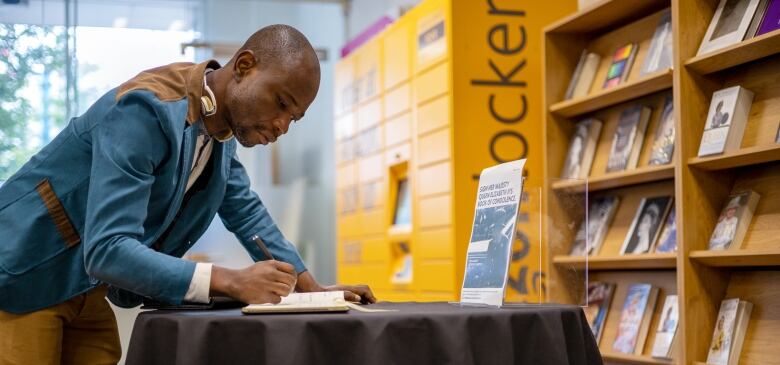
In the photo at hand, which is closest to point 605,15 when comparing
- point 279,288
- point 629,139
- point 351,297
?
point 629,139

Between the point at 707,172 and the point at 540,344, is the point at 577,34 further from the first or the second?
the point at 540,344

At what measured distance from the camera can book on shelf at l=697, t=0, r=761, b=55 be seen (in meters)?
3.30

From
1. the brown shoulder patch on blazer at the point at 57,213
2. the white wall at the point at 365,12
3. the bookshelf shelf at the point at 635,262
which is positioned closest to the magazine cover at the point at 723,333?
the bookshelf shelf at the point at 635,262

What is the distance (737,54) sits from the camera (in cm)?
324

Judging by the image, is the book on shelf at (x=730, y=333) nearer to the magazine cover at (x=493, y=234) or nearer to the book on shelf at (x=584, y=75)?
the book on shelf at (x=584, y=75)

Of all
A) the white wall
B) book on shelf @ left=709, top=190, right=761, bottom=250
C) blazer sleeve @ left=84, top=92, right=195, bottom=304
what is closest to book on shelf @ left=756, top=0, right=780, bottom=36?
book on shelf @ left=709, top=190, right=761, bottom=250

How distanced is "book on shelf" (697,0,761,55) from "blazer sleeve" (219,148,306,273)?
6.16 feet

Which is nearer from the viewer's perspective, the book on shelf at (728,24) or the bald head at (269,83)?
the bald head at (269,83)

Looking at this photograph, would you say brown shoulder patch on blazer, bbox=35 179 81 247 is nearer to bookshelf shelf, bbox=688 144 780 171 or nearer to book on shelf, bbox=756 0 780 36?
bookshelf shelf, bbox=688 144 780 171

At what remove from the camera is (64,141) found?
1862 mm

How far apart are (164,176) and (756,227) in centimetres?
233

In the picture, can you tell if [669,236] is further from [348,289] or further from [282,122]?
[282,122]

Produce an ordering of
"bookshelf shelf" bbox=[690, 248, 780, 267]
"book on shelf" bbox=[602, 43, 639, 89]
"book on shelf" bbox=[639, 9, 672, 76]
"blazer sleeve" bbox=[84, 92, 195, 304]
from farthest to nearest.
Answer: "book on shelf" bbox=[602, 43, 639, 89] < "book on shelf" bbox=[639, 9, 672, 76] < "bookshelf shelf" bbox=[690, 248, 780, 267] < "blazer sleeve" bbox=[84, 92, 195, 304]

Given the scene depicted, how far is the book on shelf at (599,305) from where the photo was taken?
407 cm
